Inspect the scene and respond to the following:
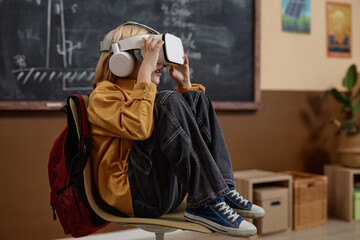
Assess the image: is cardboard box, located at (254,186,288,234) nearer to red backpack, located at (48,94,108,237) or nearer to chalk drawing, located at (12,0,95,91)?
chalk drawing, located at (12,0,95,91)

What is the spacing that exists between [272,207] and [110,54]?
1.65m

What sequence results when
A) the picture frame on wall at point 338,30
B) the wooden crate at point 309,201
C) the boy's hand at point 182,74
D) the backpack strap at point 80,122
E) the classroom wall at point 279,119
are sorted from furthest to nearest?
the picture frame on wall at point 338,30
the wooden crate at point 309,201
the classroom wall at point 279,119
the boy's hand at point 182,74
the backpack strap at point 80,122

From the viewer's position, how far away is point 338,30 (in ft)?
10.7

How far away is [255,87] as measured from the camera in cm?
284

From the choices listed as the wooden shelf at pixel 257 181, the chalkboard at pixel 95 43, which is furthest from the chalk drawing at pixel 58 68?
the wooden shelf at pixel 257 181

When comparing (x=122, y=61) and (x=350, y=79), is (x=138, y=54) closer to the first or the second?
(x=122, y=61)

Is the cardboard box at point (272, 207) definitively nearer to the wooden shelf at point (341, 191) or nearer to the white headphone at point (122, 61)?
the wooden shelf at point (341, 191)

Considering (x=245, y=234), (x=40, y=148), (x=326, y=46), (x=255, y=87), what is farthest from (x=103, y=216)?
(x=326, y=46)

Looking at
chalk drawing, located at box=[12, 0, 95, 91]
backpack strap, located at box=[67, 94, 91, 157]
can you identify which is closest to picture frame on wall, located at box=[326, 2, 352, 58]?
chalk drawing, located at box=[12, 0, 95, 91]

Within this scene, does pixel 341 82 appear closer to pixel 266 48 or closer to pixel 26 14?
pixel 266 48

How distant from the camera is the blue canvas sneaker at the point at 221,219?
45.8 inches

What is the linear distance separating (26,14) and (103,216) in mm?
1386

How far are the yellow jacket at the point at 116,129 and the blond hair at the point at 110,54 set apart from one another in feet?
0.28

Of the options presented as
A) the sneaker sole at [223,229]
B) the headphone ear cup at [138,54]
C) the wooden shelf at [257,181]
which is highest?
the headphone ear cup at [138,54]
